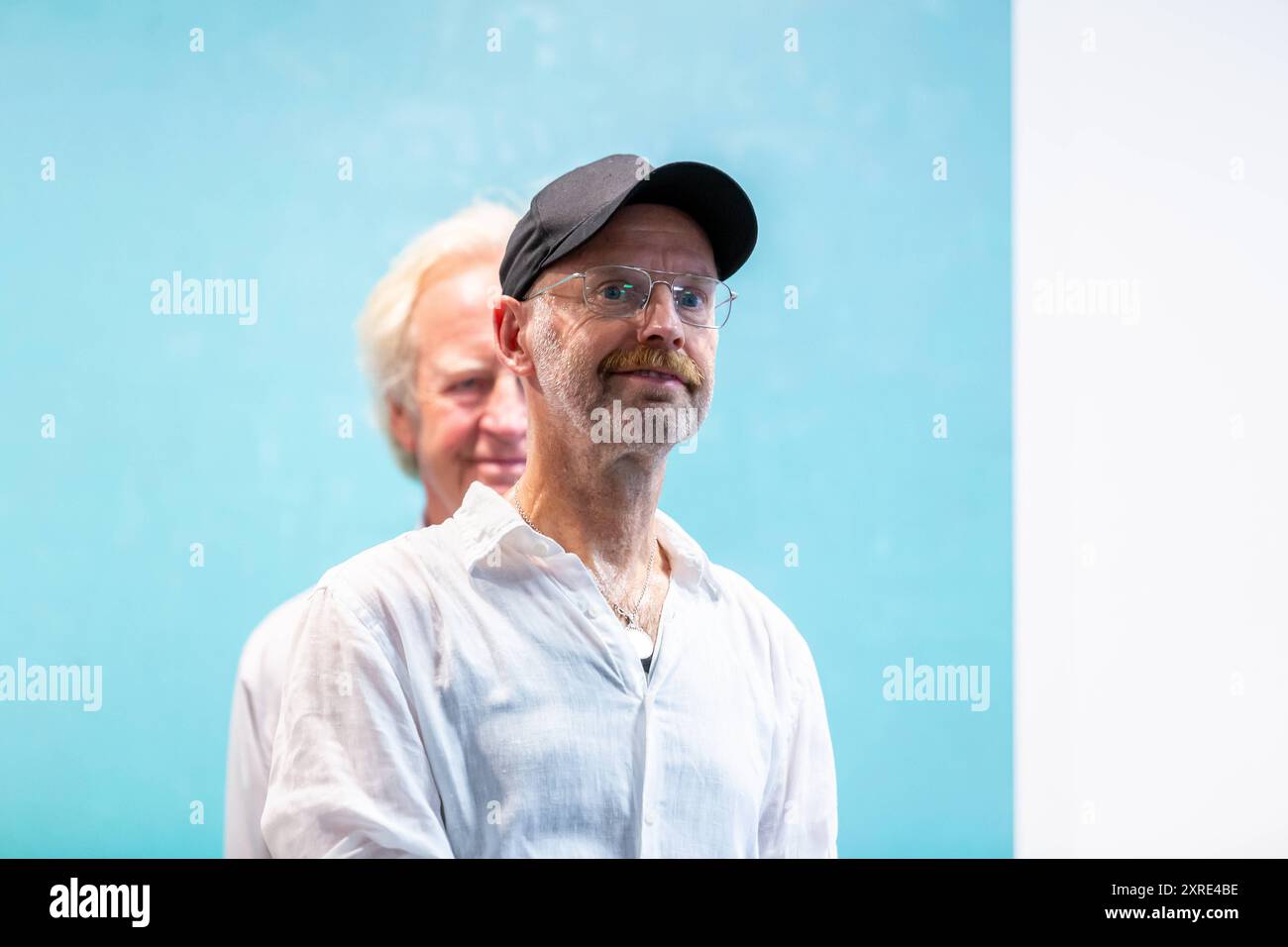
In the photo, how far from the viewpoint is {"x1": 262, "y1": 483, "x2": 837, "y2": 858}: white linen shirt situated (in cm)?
140

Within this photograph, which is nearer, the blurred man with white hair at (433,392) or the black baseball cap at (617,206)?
the black baseball cap at (617,206)

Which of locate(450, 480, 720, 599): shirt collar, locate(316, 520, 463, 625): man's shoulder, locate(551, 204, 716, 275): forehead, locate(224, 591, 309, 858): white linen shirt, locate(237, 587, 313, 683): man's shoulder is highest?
locate(551, 204, 716, 275): forehead

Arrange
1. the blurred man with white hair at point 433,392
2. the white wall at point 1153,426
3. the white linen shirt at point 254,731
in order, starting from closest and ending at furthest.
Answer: the white linen shirt at point 254,731 → the blurred man with white hair at point 433,392 → the white wall at point 1153,426

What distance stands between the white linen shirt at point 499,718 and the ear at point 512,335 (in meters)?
0.21

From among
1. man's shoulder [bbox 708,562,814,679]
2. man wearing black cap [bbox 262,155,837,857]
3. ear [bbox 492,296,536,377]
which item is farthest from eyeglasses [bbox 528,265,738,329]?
man's shoulder [bbox 708,562,814,679]

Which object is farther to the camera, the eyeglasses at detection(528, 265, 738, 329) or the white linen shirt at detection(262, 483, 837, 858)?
the eyeglasses at detection(528, 265, 738, 329)

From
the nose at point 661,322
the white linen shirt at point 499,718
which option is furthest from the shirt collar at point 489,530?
the nose at point 661,322

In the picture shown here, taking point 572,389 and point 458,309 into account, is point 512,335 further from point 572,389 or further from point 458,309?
point 458,309

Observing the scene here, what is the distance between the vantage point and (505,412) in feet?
7.29

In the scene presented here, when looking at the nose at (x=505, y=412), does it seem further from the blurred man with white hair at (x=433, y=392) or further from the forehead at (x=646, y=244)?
the forehead at (x=646, y=244)

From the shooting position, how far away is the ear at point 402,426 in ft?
7.66

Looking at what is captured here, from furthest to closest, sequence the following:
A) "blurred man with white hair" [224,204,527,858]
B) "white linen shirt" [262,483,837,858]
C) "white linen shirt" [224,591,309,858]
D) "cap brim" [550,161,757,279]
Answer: "blurred man with white hair" [224,204,527,858] < "white linen shirt" [224,591,309,858] < "cap brim" [550,161,757,279] < "white linen shirt" [262,483,837,858]

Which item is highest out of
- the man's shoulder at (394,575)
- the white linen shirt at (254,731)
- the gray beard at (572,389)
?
the gray beard at (572,389)

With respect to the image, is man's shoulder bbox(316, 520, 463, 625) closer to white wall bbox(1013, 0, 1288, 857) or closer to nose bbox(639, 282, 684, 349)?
nose bbox(639, 282, 684, 349)
